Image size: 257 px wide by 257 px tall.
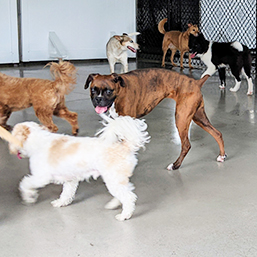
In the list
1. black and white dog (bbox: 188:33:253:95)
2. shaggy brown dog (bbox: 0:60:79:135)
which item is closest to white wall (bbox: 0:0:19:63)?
black and white dog (bbox: 188:33:253:95)

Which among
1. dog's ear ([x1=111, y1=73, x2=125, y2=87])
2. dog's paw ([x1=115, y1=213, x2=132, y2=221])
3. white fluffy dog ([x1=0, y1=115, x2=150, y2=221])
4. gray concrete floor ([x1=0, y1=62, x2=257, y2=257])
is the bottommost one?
gray concrete floor ([x1=0, y1=62, x2=257, y2=257])

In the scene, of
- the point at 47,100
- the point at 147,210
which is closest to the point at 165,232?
the point at 147,210

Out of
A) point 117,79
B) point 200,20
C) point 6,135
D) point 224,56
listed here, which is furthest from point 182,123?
point 200,20

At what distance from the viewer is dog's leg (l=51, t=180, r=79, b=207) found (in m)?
2.86

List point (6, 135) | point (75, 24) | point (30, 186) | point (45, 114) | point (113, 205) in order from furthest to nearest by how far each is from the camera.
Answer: point (75, 24), point (45, 114), point (113, 205), point (30, 186), point (6, 135)

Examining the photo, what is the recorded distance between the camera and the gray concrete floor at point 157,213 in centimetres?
235

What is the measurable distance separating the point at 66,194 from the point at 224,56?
5.17 metres

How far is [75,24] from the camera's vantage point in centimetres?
1231

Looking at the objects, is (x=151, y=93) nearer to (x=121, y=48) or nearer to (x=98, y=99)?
(x=98, y=99)

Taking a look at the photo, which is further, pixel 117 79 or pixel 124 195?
pixel 117 79

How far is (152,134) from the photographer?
4797 mm

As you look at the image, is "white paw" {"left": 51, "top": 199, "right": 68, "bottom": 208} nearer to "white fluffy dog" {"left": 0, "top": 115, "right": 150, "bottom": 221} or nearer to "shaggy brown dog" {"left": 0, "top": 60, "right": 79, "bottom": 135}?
"white fluffy dog" {"left": 0, "top": 115, "right": 150, "bottom": 221}

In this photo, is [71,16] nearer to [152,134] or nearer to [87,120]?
[87,120]

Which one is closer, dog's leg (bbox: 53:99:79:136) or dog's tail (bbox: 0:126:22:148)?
dog's tail (bbox: 0:126:22:148)
